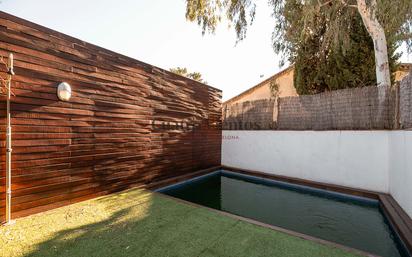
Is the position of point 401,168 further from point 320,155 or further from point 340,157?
point 320,155

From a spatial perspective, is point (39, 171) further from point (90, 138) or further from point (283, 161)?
point (283, 161)

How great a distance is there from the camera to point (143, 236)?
262cm

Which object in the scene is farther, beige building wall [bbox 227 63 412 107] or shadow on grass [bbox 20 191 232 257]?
beige building wall [bbox 227 63 412 107]

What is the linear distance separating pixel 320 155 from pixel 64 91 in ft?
18.9

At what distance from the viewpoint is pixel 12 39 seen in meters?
2.90

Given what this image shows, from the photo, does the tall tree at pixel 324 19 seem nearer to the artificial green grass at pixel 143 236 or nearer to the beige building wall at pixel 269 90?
the beige building wall at pixel 269 90

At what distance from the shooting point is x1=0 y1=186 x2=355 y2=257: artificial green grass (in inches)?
90.4

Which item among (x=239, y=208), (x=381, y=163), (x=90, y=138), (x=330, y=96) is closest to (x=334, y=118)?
(x=330, y=96)

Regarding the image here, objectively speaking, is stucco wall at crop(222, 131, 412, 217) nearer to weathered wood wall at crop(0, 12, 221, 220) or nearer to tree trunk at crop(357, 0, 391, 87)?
tree trunk at crop(357, 0, 391, 87)

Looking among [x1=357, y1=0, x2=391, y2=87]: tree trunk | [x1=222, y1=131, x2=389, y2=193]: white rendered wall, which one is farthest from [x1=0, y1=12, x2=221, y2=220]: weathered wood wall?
[x1=357, y1=0, x2=391, y2=87]: tree trunk

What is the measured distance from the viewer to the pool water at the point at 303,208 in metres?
3.04

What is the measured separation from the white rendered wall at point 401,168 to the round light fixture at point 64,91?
207 inches

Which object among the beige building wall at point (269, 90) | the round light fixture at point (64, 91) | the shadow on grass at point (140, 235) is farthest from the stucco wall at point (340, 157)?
the round light fixture at point (64, 91)

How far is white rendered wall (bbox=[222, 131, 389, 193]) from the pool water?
0.46 metres
